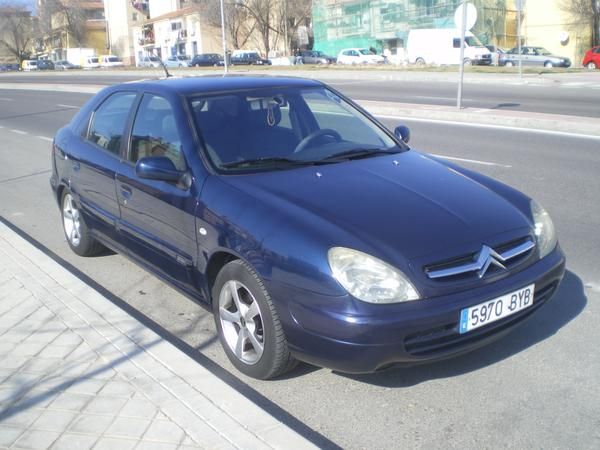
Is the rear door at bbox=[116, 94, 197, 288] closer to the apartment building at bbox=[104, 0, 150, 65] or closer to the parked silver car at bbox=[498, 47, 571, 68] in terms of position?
the parked silver car at bbox=[498, 47, 571, 68]

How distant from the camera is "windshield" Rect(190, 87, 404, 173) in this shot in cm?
410

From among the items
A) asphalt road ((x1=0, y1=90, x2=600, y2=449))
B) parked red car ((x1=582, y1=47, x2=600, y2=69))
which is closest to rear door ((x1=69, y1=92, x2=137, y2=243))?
asphalt road ((x1=0, y1=90, x2=600, y2=449))

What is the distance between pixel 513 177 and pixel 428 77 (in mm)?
24144

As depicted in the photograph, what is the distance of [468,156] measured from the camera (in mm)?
10398

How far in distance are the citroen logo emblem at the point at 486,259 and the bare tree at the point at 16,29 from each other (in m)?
113

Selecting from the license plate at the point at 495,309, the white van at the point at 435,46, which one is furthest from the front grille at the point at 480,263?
the white van at the point at 435,46

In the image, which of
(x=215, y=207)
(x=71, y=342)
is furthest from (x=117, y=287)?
(x=215, y=207)

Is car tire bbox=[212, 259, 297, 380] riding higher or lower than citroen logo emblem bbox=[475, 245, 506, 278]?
lower

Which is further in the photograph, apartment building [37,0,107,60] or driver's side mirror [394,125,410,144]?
apartment building [37,0,107,60]

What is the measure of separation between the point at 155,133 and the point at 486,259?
7.86 feet

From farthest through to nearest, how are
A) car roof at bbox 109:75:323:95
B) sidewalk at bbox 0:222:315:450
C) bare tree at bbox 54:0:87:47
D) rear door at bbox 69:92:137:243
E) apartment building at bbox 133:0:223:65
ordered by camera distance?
bare tree at bbox 54:0:87:47
apartment building at bbox 133:0:223:65
rear door at bbox 69:92:137:243
car roof at bbox 109:75:323:95
sidewalk at bbox 0:222:315:450

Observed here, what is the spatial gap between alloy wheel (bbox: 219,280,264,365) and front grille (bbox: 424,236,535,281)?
3.11 feet

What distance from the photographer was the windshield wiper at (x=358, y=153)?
427cm

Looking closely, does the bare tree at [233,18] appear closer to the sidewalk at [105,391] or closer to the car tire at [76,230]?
the car tire at [76,230]
